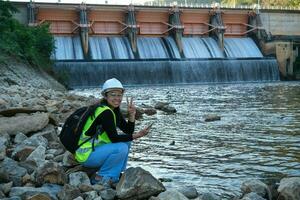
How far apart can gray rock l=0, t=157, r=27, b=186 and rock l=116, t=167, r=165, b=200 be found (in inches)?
41.4

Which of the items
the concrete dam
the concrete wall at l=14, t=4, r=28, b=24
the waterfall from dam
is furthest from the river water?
the concrete wall at l=14, t=4, r=28, b=24

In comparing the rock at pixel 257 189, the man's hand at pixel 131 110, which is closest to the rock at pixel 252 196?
the rock at pixel 257 189

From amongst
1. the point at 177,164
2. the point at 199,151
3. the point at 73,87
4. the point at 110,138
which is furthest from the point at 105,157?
the point at 73,87

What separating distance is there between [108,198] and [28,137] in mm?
2962

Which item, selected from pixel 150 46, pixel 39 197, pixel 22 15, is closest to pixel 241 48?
pixel 150 46

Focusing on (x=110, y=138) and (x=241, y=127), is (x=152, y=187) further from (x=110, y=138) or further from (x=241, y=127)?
(x=241, y=127)

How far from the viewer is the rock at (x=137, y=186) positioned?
4379 millimetres

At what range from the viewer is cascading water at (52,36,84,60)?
32.0 m

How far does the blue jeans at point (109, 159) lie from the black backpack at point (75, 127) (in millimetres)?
193

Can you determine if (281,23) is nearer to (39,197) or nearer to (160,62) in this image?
(160,62)

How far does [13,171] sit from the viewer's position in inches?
182

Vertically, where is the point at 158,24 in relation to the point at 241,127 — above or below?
above

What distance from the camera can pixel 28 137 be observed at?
22.5 feet

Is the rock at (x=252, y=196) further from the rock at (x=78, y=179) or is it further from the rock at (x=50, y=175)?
the rock at (x=50, y=175)
